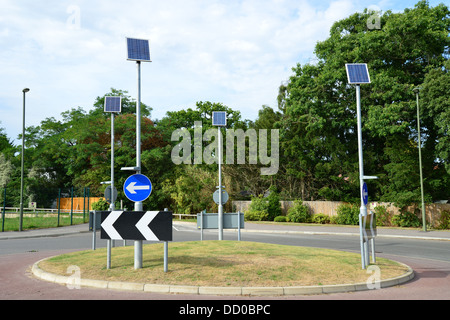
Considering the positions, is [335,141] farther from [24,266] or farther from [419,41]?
[24,266]

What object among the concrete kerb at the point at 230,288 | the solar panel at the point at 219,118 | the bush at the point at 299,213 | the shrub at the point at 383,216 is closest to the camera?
the concrete kerb at the point at 230,288

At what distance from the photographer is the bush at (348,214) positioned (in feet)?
98.9

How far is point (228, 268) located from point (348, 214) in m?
23.6

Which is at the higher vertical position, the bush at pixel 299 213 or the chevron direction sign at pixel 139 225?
the chevron direction sign at pixel 139 225

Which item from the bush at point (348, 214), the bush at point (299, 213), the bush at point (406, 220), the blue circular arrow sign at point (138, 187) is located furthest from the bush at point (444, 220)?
the blue circular arrow sign at point (138, 187)

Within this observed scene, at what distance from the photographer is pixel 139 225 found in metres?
8.63

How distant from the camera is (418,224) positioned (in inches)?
1058

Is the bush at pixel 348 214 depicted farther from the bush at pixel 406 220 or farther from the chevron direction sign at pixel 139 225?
the chevron direction sign at pixel 139 225

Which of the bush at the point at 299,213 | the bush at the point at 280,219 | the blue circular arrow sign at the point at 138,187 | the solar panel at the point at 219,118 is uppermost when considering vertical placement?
the solar panel at the point at 219,118

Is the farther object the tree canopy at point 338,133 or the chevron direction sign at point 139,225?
the tree canopy at point 338,133

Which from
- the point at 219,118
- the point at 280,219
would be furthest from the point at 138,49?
the point at 280,219

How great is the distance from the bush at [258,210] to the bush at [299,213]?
2.23m

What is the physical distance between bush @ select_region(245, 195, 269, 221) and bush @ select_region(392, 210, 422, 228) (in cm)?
1088

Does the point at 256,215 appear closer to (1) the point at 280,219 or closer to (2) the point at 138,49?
(1) the point at 280,219
